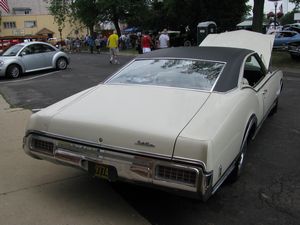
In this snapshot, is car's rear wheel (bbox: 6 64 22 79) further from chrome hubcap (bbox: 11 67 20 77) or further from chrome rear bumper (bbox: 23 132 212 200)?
chrome rear bumper (bbox: 23 132 212 200)

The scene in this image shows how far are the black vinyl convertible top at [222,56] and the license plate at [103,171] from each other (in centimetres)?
149

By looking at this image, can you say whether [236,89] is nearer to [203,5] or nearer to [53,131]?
[53,131]

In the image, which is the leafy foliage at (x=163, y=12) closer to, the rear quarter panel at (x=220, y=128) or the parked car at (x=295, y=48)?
the parked car at (x=295, y=48)

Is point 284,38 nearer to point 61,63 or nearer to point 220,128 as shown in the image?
point 61,63

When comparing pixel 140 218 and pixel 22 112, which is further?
pixel 22 112

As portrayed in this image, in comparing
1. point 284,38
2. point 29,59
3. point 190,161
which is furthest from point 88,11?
point 190,161

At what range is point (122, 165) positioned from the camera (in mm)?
3701

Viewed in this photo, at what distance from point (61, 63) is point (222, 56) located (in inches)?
550

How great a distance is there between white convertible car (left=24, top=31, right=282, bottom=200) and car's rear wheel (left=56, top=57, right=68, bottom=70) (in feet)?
43.4

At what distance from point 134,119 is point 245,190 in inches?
61.2

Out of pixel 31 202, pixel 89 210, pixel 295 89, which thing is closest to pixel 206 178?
pixel 89 210

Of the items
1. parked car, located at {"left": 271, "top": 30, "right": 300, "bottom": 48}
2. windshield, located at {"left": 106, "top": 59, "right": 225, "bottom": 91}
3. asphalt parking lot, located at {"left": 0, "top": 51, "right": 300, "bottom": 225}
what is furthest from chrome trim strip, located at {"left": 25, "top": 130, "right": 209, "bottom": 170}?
parked car, located at {"left": 271, "top": 30, "right": 300, "bottom": 48}

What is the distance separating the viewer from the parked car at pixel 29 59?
16.2 m

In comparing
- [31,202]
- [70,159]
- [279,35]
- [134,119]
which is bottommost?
[279,35]
